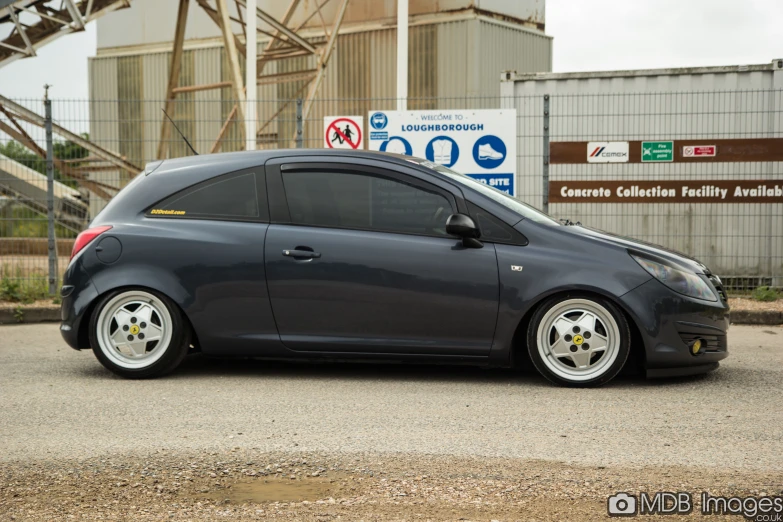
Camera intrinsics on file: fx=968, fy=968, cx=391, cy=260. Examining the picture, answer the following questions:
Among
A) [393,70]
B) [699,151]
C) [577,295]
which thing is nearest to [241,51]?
[393,70]

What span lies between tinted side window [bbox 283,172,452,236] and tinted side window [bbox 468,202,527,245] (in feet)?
0.64

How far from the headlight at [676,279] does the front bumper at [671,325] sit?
0.14 ft

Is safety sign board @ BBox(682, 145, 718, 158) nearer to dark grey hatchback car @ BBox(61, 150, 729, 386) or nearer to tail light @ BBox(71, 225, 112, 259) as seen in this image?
dark grey hatchback car @ BBox(61, 150, 729, 386)

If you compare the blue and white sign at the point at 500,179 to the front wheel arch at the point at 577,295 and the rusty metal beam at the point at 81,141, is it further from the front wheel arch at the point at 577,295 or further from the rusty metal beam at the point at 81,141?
the front wheel arch at the point at 577,295

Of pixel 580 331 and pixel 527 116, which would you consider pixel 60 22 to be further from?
pixel 580 331

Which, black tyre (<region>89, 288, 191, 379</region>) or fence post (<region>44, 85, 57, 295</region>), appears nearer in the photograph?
black tyre (<region>89, 288, 191, 379</region>)

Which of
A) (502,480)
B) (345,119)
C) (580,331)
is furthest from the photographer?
(345,119)

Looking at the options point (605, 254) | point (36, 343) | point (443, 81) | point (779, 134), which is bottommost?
point (36, 343)

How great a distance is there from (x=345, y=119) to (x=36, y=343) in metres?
4.44

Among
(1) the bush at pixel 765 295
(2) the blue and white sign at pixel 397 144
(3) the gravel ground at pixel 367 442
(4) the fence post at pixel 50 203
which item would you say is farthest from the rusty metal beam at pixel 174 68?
(3) the gravel ground at pixel 367 442

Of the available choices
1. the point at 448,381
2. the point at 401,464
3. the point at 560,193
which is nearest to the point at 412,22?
the point at 560,193

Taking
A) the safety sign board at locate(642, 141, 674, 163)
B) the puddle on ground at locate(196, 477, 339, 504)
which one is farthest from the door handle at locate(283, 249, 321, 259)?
the safety sign board at locate(642, 141, 674, 163)

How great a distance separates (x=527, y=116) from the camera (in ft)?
41.4

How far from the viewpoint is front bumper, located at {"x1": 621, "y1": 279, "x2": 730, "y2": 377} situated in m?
6.14
